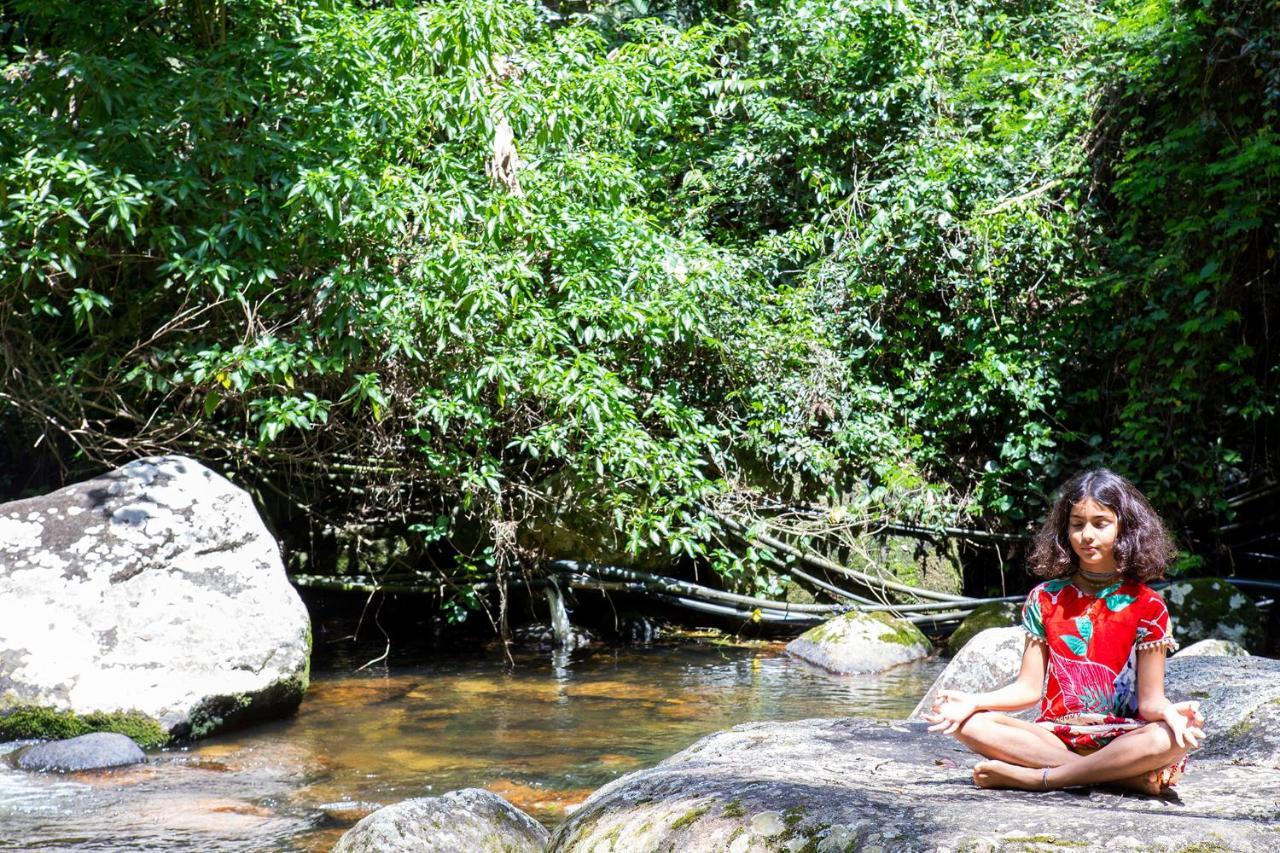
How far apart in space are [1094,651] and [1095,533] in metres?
0.30

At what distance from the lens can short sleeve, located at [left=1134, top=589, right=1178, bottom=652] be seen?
2859 millimetres

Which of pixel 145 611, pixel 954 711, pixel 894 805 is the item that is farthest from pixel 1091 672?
pixel 145 611

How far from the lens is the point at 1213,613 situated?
8.11 meters

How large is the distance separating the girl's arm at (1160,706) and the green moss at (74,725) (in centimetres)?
499

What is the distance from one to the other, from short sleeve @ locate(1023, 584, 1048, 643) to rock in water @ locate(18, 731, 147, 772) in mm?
4529

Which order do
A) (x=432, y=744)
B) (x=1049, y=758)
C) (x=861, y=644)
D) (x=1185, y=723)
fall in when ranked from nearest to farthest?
(x=1185, y=723) → (x=1049, y=758) → (x=432, y=744) → (x=861, y=644)

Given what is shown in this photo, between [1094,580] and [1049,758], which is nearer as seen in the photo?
[1049,758]

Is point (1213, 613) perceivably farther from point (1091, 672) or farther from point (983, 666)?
point (1091, 672)

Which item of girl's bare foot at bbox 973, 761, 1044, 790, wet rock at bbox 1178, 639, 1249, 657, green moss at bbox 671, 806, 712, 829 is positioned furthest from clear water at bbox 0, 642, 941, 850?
girl's bare foot at bbox 973, 761, 1044, 790

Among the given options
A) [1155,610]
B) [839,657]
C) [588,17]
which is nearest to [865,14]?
[588,17]

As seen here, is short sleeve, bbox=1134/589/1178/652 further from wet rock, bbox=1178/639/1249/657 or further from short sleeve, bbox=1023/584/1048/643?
wet rock, bbox=1178/639/1249/657

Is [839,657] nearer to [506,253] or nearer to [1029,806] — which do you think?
[506,253]

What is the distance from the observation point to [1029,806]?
8.39 ft

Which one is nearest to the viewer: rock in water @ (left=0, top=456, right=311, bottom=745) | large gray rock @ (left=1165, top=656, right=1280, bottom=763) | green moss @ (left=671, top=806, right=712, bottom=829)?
green moss @ (left=671, top=806, right=712, bottom=829)
